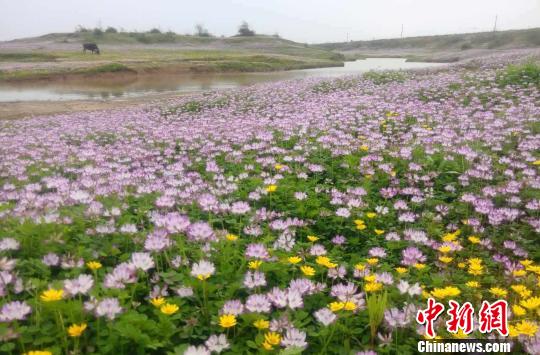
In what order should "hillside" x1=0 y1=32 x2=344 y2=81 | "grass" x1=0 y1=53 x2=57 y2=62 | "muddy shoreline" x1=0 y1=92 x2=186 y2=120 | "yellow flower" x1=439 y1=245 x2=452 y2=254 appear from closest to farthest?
"yellow flower" x1=439 y1=245 x2=452 y2=254
"muddy shoreline" x1=0 y1=92 x2=186 y2=120
"hillside" x1=0 y1=32 x2=344 y2=81
"grass" x1=0 y1=53 x2=57 y2=62

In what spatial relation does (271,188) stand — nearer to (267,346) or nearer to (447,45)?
(267,346)

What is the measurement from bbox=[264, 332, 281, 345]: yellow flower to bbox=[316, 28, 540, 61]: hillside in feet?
205

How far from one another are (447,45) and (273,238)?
123929 millimetres

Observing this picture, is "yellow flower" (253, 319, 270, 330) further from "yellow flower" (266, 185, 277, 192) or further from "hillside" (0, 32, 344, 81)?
"hillside" (0, 32, 344, 81)

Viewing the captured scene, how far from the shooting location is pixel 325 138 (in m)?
7.83

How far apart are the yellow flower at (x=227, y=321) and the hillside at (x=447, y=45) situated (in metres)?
62.4

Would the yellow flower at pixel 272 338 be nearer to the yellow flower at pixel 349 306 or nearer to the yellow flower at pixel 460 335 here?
the yellow flower at pixel 349 306

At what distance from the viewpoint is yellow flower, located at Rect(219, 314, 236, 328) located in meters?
2.71

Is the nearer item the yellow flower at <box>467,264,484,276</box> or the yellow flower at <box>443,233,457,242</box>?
the yellow flower at <box>467,264,484,276</box>

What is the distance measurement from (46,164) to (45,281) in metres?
5.34

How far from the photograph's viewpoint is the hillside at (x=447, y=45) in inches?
2975

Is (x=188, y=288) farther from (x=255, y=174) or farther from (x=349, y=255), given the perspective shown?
(x=255, y=174)

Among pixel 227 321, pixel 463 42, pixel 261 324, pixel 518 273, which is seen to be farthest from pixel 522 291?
pixel 463 42

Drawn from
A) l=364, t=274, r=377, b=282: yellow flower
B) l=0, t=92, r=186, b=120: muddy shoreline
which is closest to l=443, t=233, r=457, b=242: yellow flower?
l=364, t=274, r=377, b=282: yellow flower
